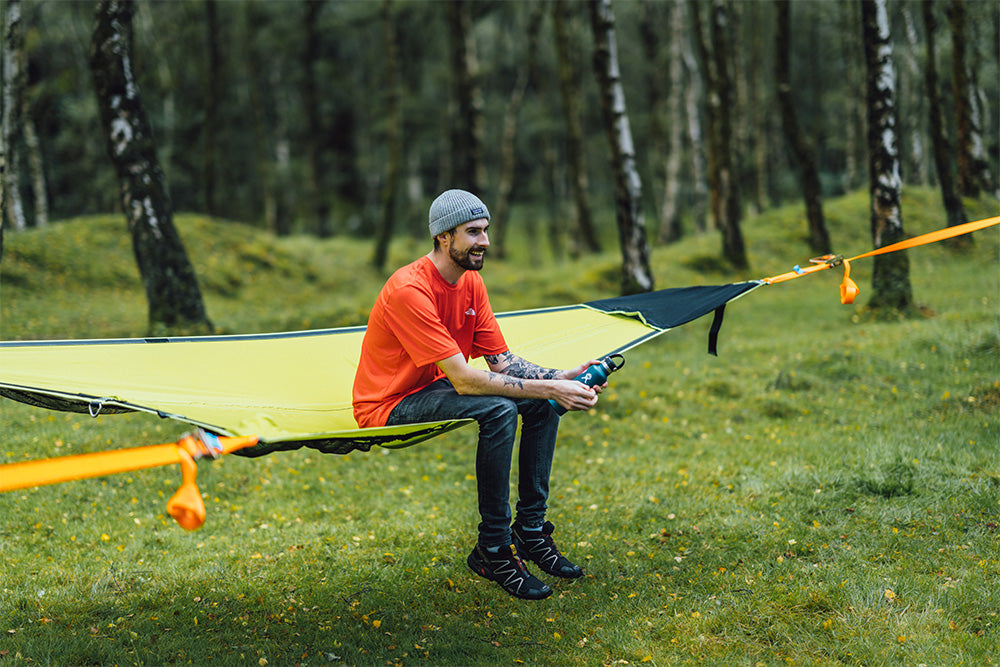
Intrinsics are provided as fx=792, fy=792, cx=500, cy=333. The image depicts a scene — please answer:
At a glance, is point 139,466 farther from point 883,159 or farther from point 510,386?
point 883,159

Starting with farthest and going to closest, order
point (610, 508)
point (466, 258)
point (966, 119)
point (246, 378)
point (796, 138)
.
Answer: point (796, 138)
point (966, 119)
point (610, 508)
point (246, 378)
point (466, 258)

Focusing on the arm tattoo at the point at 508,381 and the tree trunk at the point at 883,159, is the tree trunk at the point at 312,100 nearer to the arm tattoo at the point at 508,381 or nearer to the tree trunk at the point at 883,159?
the tree trunk at the point at 883,159

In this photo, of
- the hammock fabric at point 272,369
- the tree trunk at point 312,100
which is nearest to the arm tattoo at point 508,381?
the hammock fabric at point 272,369

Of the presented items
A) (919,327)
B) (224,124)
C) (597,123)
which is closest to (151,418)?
(919,327)

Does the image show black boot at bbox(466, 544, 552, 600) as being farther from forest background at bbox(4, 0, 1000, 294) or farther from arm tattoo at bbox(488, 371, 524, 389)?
forest background at bbox(4, 0, 1000, 294)

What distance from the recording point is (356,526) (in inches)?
175

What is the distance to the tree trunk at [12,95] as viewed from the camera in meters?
7.19

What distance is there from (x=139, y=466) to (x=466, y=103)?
11920 mm

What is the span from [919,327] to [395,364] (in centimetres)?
619

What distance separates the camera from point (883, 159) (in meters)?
8.26

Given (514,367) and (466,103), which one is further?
(466,103)

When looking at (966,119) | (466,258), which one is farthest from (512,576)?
(966,119)

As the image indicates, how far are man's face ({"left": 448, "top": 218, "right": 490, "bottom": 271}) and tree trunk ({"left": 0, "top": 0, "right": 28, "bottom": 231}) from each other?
13.0 feet

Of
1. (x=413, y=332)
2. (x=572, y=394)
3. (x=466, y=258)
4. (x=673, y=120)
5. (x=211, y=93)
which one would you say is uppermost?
(x=211, y=93)
